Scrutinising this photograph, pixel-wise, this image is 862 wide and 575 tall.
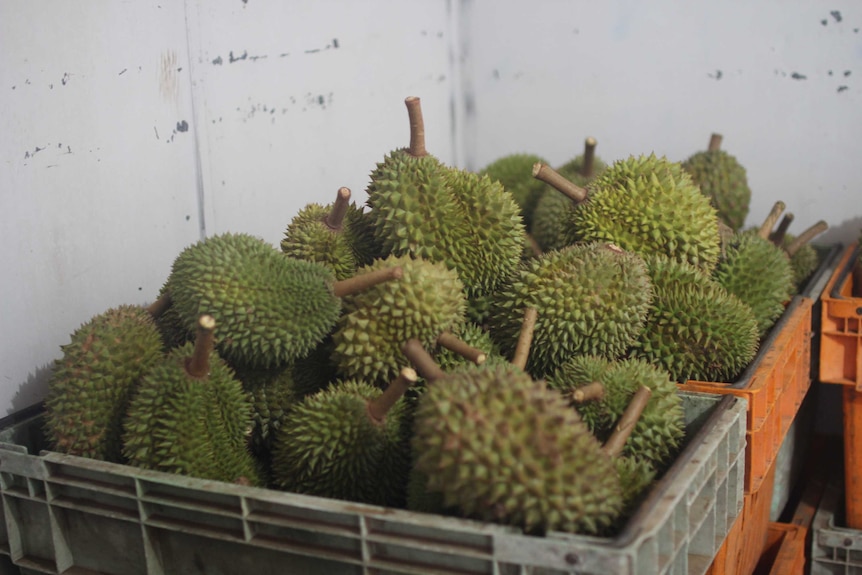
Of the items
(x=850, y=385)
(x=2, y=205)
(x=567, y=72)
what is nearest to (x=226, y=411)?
(x=2, y=205)

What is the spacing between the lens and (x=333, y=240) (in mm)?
2074

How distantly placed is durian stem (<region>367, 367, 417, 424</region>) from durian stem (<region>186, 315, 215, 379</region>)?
330 mm

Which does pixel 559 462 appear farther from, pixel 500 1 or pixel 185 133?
pixel 500 1

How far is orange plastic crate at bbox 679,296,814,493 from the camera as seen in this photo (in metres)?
1.92

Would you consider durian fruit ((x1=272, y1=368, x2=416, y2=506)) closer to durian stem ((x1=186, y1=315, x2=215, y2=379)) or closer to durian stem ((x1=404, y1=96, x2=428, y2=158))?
durian stem ((x1=186, y1=315, x2=215, y2=379))

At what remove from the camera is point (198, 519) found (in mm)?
1540

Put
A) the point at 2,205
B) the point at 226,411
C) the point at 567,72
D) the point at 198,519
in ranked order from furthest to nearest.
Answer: the point at 567,72 → the point at 2,205 → the point at 226,411 → the point at 198,519

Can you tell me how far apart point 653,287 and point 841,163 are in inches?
68.9

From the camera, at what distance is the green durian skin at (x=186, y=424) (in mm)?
1624

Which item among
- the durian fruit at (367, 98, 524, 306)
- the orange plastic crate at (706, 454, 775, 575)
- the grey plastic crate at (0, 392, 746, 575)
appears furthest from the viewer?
the durian fruit at (367, 98, 524, 306)

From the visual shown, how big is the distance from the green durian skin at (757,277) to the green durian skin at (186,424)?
141 centimetres

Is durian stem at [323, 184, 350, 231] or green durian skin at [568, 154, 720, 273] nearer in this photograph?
durian stem at [323, 184, 350, 231]

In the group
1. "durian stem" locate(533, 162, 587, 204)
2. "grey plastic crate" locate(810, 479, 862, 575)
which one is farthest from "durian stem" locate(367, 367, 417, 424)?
"grey plastic crate" locate(810, 479, 862, 575)

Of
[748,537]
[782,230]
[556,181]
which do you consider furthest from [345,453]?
[782,230]
